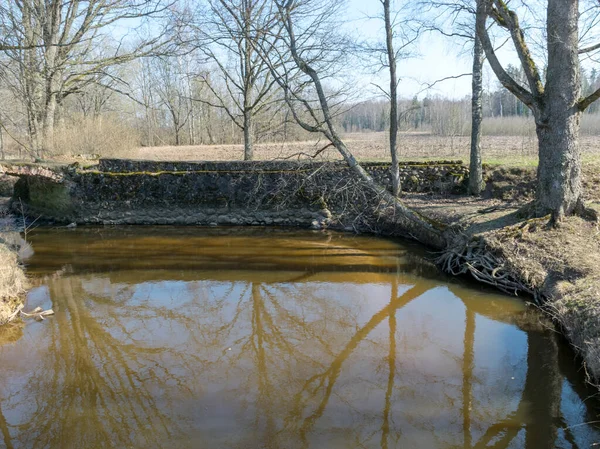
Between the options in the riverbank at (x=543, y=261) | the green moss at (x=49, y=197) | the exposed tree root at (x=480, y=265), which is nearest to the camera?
the riverbank at (x=543, y=261)

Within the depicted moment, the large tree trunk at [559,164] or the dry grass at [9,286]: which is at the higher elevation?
the large tree trunk at [559,164]

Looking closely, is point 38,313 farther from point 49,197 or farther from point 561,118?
point 49,197

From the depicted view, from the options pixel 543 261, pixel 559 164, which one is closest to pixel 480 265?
pixel 543 261

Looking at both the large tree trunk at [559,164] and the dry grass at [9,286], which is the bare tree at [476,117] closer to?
the large tree trunk at [559,164]

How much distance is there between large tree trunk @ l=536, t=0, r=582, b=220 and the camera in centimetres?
819

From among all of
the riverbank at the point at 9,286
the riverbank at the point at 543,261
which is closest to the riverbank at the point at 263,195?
the riverbank at the point at 543,261

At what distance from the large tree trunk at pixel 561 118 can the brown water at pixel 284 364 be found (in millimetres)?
2264

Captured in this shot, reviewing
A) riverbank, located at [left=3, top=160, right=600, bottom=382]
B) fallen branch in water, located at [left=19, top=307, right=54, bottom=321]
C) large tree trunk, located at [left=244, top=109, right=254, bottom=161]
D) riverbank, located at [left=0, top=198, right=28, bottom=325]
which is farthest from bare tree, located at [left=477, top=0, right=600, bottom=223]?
large tree trunk, located at [left=244, top=109, right=254, bottom=161]

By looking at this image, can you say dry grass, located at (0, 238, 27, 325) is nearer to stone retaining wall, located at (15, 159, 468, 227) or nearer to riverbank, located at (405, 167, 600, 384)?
stone retaining wall, located at (15, 159, 468, 227)

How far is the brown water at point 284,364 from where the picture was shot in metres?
4.53

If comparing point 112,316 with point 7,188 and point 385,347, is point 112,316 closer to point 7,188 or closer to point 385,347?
point 385,347

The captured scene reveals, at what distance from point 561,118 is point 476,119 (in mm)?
3993

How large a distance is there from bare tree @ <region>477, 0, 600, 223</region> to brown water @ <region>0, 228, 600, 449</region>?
2.31m

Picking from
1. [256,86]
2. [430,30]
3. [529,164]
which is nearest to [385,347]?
[430,30]
